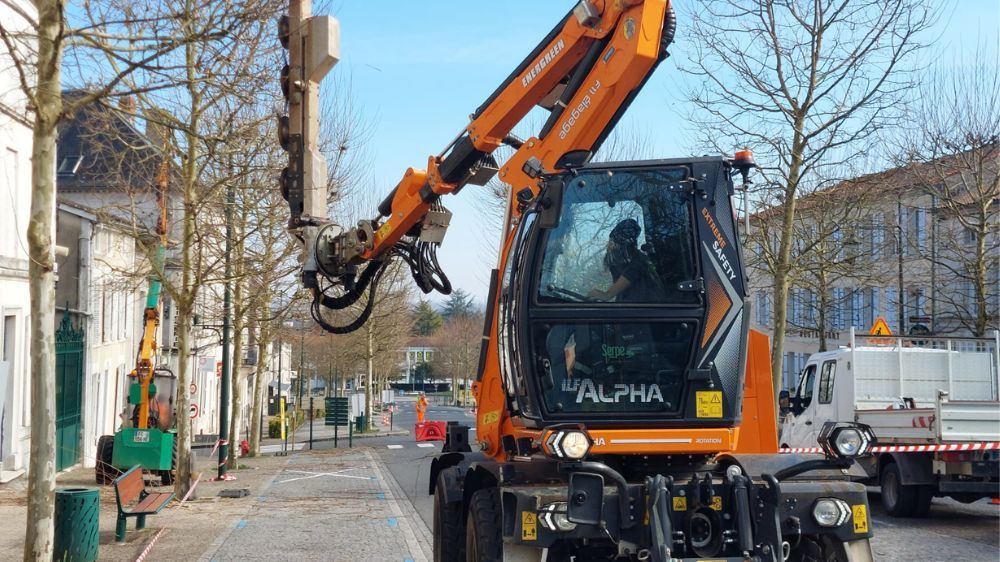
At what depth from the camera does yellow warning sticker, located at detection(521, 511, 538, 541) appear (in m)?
6.00

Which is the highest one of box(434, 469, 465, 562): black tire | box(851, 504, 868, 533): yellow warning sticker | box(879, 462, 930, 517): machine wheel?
box(851, 504, 868, 533): yellow warning sticker

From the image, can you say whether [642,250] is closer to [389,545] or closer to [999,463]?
[389,545]

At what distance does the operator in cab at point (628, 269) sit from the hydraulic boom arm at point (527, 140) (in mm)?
581

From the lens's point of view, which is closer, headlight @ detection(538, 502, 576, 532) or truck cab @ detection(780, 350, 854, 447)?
headlight @ detection(538, 502, 576, 532)

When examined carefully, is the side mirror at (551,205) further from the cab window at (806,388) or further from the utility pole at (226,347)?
the utility pole at (226,347)

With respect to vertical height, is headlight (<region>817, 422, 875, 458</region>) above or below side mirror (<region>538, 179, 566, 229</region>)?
below

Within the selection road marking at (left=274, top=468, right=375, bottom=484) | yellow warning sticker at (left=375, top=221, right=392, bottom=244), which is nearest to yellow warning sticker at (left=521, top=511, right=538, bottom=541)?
yellow warning sticker at (left=375, top=221, right=392, bottom=244)

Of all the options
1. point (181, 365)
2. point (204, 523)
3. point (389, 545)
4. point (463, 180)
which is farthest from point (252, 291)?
point (463, 180)

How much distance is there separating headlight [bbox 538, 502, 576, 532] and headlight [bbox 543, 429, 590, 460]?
11.8 inches

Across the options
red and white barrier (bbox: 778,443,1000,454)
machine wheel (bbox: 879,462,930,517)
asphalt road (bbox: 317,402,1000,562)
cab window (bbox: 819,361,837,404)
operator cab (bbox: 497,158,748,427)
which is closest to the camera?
operator cab (bbox: 497,158,748,427)

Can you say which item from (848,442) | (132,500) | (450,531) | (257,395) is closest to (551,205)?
(848,442)

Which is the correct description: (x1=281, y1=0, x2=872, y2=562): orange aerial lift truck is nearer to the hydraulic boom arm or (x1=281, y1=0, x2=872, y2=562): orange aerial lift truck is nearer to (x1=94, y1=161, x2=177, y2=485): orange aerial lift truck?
the hydraulic boom arm

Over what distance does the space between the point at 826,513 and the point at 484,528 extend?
2174 millimetres

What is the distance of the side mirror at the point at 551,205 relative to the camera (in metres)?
6.36
